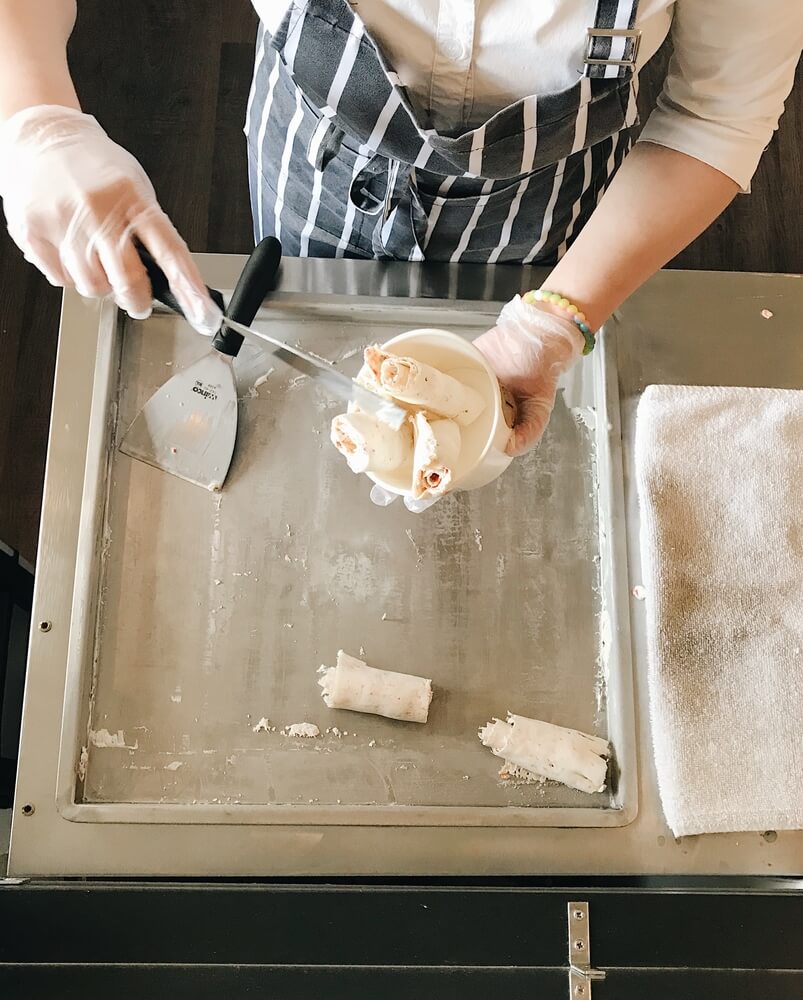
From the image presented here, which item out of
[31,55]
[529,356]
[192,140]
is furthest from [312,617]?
[192,140]

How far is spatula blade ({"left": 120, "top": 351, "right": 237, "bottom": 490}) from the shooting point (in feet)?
2.91

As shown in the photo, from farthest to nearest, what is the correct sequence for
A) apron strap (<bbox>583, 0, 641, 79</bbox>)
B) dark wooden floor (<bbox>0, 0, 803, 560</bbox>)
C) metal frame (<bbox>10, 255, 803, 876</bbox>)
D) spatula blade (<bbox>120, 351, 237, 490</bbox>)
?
dark wooden floor (<bbox>0, 0, 803, 560</bbox>) < spatula blade (<bbox>120, 351, 237, 490</bbox>) < metal frame (<bbox>10, 255, 803, 876</bbox>) < apron strap (<bbox>583, 0, 641, 79</bbox>)

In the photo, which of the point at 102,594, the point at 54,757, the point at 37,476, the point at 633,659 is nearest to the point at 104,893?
the point at 54,757

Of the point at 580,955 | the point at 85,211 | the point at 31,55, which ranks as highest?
the point at 31,55

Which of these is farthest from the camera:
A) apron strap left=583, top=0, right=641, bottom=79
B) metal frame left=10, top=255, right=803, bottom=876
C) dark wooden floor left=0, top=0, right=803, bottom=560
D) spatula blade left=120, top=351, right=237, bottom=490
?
dark wooden floor left=0, top=0, right=803, bottom=560

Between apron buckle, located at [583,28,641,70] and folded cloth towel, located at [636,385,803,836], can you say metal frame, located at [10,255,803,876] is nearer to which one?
folded cloth towel, located at [636,385,803,836]

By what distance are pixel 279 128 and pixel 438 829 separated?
30.0 inches

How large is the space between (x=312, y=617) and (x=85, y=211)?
1.41 feet

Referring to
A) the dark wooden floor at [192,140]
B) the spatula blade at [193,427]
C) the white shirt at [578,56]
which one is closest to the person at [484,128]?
the white shirt at [578,56]

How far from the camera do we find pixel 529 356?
0.80 meters

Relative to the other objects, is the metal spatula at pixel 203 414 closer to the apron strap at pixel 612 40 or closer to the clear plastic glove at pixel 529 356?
the clear plastic glove at pixel 529 356

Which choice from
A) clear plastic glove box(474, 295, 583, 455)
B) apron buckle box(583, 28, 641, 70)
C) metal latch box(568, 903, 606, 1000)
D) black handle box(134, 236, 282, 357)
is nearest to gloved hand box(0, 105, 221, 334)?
black handle box(134, 236, 282, 357)

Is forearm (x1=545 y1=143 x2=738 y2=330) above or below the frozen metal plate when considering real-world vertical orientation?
above

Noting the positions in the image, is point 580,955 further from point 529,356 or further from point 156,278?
point 156,278
